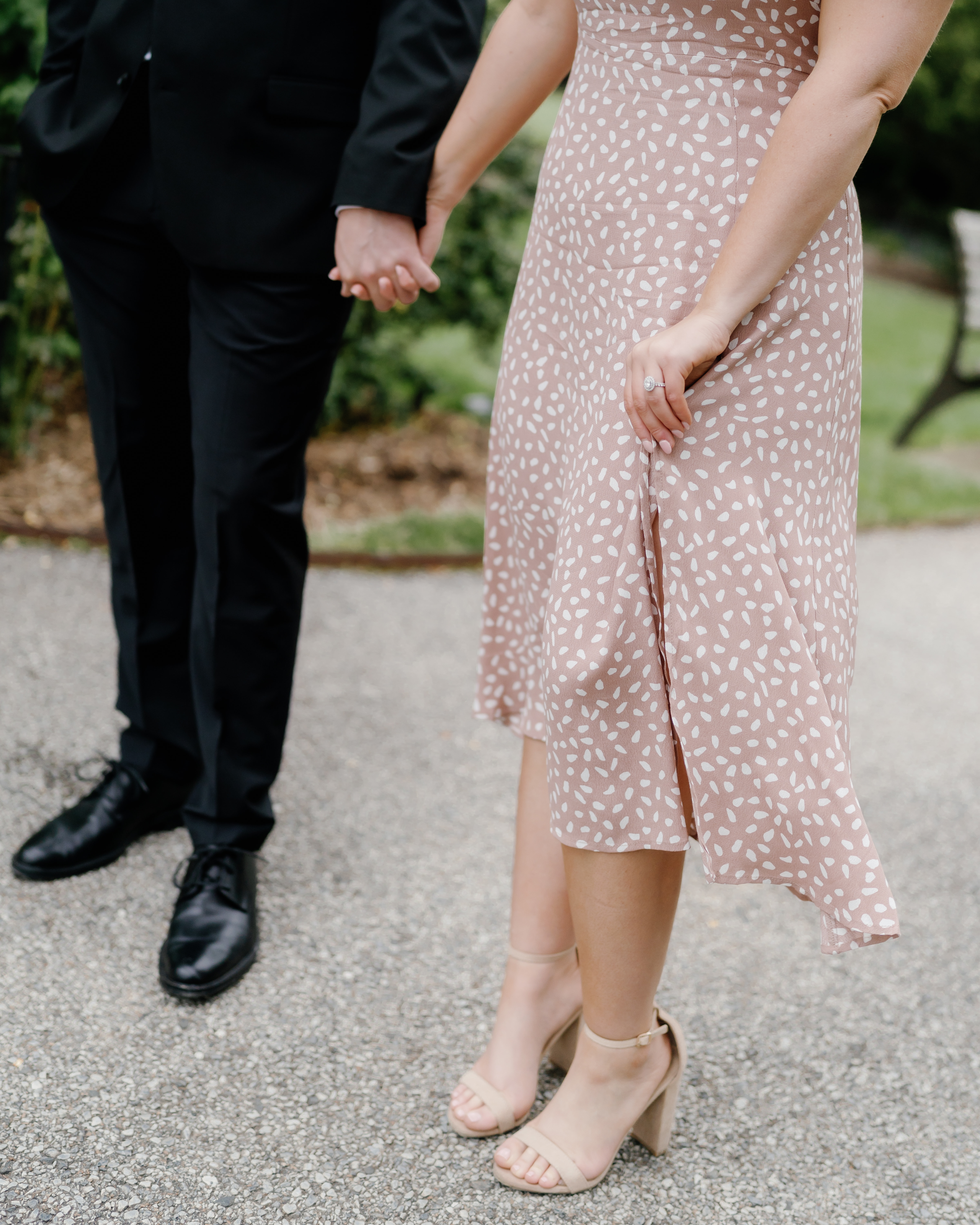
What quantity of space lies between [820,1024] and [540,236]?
1455mm

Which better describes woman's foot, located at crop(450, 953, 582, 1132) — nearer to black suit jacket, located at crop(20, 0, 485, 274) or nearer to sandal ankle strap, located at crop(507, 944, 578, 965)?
sandal ankle strap, located at crop(507, 944, 578, 965)

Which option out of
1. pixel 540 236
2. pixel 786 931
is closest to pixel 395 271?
pixel 540 236

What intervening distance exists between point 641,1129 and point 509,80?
1.58 meters

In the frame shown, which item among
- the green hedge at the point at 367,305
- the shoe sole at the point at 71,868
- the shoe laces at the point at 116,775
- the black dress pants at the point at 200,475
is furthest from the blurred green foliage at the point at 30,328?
the shoe sole at the point at 71,868

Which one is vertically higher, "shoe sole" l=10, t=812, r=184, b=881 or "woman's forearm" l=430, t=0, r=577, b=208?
"woman's forearm" l=430, t=0, r=577, b=208

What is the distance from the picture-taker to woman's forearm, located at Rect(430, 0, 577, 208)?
1.68 m

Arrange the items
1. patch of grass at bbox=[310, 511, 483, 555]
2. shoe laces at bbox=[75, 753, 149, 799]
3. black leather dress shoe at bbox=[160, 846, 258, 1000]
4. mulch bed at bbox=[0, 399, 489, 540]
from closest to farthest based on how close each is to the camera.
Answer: black leather dress shoe at bbox=[160, 846, 258, 1000] → shoe laces at bbox=[75, 753, 149, 799] → mulch bed at bbox=[0, 399, 489, 540] → patch of grass at bbox=[310, 511, 483, 555]

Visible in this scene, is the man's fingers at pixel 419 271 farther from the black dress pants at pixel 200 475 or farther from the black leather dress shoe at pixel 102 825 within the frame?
the black leather dress shoe at pixel 102 825

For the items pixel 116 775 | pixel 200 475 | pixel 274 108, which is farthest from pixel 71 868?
pixel 274 108

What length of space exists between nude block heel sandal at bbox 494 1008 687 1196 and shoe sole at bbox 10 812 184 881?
36.7 inches

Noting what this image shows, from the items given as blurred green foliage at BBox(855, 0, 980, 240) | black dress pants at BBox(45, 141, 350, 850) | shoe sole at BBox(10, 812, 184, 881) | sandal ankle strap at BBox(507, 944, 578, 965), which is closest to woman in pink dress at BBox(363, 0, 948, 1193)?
sandal ankle strap at BBox(507, 944, 578, 965)

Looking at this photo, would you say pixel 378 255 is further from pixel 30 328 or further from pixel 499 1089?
pixel 30 328

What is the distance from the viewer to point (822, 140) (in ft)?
4.31

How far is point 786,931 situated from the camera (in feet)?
7.84
